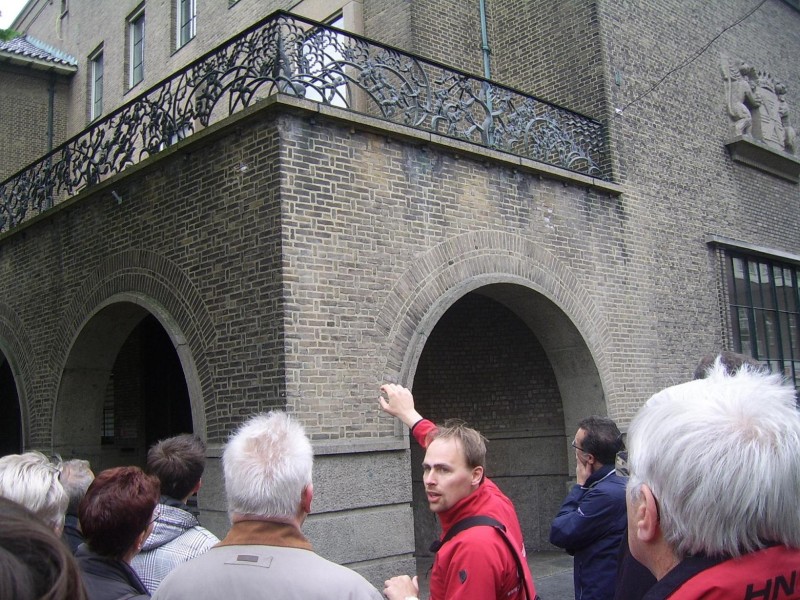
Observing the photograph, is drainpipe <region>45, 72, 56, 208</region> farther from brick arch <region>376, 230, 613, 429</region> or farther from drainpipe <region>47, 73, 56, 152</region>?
brick arch <region>376, 230, 613, 429</region>

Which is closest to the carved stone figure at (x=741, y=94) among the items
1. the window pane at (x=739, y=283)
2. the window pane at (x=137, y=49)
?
the window pane at (x=739, y=283)

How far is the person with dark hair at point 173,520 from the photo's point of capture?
387 centimetres

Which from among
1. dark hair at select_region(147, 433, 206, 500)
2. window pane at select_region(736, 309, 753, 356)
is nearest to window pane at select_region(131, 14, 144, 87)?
window pane at select_region(736, 309, 753, 356)

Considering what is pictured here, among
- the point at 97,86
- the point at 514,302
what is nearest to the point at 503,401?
the point at 514,302

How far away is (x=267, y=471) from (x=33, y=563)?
4.76 ft

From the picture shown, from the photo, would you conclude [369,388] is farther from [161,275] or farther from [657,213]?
[657,213]

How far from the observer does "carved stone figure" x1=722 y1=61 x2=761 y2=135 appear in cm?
1445

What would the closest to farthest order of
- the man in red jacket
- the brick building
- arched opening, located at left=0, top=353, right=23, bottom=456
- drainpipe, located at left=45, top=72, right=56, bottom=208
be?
1. the man in red jacket
2. the brick building
3. arched opening, located at left=0, top=353, right=23, bottom=456
4. drainpipe, located at left=45, top=72, right=56, bottom=208

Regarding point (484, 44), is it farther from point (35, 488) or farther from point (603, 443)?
point (35, 488)

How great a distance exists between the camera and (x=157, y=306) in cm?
915

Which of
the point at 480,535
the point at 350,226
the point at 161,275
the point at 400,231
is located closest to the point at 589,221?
the point at 400,231

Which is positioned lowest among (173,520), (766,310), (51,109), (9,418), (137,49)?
(173,520)

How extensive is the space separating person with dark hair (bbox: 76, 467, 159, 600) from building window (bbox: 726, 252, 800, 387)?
38.8 ft

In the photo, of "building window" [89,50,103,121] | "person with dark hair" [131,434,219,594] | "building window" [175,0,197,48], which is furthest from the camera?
"building window" [89,50,103,121]
